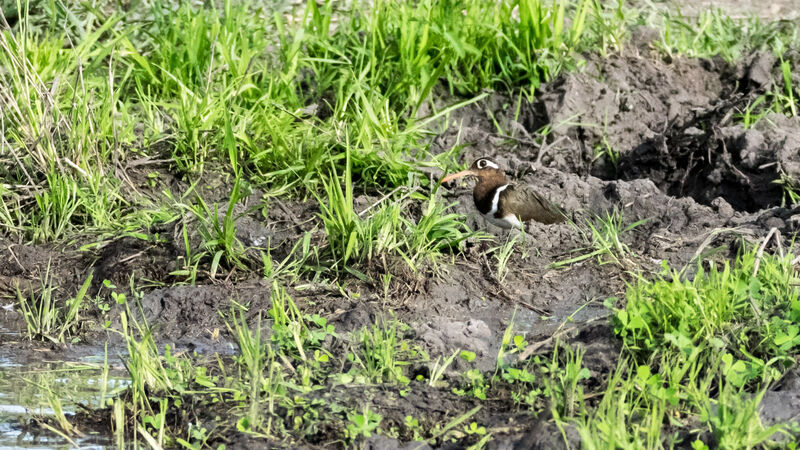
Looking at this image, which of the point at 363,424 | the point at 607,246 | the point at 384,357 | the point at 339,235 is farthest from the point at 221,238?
the point at 363,424

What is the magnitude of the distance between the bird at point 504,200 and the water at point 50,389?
6.94ft

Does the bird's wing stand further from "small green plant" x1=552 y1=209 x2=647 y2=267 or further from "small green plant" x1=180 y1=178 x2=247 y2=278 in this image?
"small green plant" x1=180 y1=178 x2=247 y2=278

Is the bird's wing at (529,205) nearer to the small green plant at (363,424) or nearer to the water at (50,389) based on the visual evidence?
the water at (50,389)

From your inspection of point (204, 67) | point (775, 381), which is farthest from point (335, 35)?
point (775, 381)

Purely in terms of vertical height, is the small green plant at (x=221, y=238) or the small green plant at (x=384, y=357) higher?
the small green plant at (x=384, y=357)

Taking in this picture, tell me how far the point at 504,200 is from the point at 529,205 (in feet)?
0.70

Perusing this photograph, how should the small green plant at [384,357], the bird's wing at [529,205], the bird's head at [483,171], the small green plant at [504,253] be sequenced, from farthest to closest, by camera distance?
1. the bird's head at [483,171]
2. the bird's wing at [529,205]
3. the small green plant at [504,253]
4. the small green plant at [384,357]

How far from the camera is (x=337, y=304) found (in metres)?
5.28

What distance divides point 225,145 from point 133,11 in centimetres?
225

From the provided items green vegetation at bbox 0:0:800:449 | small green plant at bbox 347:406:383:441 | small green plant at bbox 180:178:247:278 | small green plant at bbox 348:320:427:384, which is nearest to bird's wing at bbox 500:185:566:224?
green vegetation at bbox 0:0:800:449

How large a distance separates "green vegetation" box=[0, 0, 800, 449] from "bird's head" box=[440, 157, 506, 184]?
0.58ft

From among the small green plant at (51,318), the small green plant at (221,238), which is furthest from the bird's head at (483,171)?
the small green plant at (51,318)

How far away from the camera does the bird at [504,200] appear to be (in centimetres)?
593

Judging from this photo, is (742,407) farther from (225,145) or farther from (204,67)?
(204,67)
